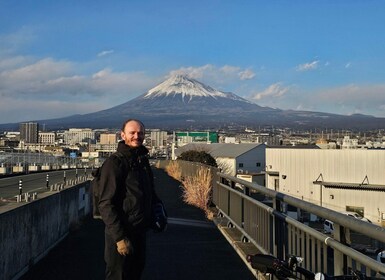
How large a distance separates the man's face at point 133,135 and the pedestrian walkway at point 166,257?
304 cm

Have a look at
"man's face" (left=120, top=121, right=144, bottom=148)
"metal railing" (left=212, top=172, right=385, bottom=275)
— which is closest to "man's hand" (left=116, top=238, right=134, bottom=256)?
"man's face" (left=120, top=121, right=144, bottom=148)

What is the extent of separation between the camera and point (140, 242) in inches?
198

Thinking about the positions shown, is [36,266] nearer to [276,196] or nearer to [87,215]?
[276,196]

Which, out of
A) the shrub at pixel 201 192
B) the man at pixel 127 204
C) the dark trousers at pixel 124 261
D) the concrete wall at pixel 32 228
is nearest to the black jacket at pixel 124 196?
the man at pixel 127 204

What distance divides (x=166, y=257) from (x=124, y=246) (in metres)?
4.35

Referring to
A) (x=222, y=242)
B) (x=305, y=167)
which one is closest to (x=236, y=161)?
(x=305, y=167)

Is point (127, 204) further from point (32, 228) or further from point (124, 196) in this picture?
point (32, 228)

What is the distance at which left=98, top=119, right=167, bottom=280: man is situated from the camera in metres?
4.75

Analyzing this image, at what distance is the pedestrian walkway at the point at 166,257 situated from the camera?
7.75 metres

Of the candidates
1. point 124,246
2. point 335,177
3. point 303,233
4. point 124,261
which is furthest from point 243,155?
point 124,246

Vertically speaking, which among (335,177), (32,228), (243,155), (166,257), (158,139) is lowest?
(335,177)

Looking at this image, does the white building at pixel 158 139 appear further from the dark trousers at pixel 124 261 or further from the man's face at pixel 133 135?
the dark trousers at pixel 124 261

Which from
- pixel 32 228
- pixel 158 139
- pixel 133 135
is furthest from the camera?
pixel 158 139

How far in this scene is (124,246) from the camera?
474 centimetres
